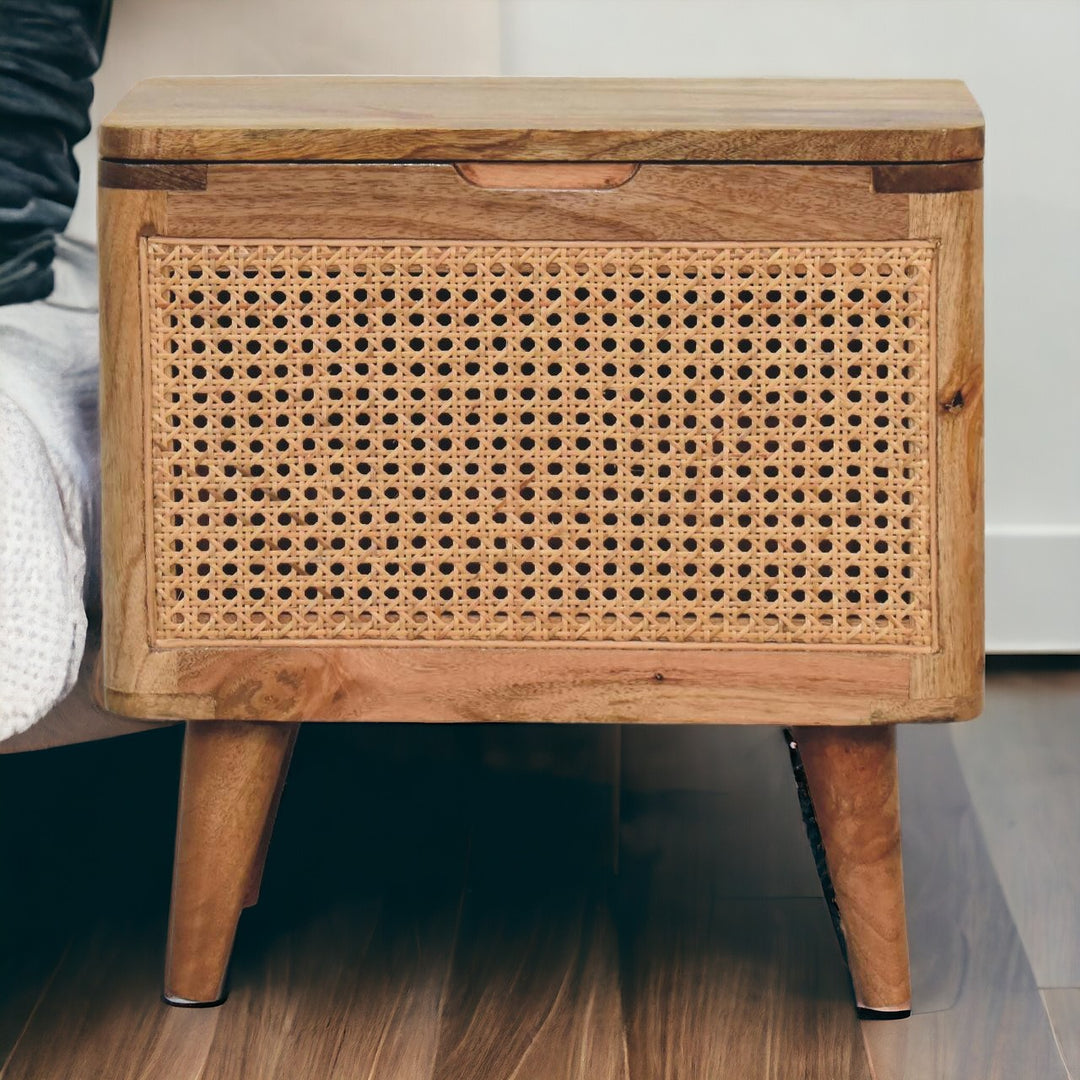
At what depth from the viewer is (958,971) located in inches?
33.1

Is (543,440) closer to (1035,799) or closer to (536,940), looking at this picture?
(536,940)

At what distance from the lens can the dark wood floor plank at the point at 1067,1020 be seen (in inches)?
29.6

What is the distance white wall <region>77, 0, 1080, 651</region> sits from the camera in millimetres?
1135

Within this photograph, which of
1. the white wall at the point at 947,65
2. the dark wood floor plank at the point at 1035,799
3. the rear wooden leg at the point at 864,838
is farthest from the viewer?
the white wall at the point at 947,65

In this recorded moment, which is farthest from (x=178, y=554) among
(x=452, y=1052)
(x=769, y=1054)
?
(x=769, y=1054)

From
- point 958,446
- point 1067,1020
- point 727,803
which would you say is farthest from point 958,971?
point 958,446

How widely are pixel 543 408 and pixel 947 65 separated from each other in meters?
0.81

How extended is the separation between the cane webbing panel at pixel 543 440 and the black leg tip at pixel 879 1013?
0.24m

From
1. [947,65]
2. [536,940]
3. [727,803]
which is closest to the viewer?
[536,940]

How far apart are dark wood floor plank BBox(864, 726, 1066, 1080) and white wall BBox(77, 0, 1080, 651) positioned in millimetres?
393

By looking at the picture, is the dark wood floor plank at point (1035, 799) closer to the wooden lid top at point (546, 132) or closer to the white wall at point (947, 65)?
the white wall at point (947, 65)

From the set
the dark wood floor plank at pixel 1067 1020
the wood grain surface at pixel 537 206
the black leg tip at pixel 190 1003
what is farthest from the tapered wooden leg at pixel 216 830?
the dark wood floor plank at pixel 1067 1020

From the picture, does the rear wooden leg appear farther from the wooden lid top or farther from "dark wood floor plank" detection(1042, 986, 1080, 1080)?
the wooden lid top

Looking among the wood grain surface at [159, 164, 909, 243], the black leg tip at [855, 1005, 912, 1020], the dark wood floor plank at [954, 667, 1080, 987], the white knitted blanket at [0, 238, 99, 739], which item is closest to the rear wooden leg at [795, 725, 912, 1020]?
the black leg tip at [855, 1005, 912, 1020]
